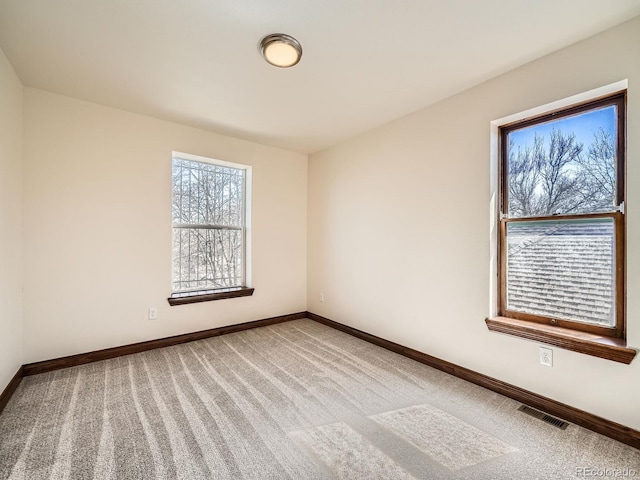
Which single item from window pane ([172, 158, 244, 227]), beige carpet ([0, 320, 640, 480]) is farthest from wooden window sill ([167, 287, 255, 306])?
window pane ([172, 158, 244, 227])

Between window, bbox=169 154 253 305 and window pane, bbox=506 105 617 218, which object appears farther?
window, bbox=169 154 253 305

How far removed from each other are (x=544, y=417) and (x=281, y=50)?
3063mm

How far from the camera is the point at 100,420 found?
1.95m

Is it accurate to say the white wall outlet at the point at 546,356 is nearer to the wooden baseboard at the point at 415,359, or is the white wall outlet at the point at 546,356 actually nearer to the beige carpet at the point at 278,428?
the wooden baseboard at the point at 415,359

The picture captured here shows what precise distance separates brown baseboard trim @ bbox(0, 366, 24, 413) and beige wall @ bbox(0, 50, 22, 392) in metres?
0.04

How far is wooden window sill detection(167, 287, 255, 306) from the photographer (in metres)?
3.36

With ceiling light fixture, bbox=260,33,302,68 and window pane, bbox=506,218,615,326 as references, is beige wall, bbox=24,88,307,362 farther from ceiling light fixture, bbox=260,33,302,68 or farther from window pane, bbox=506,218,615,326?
window pane, bbox=506,218,615,326

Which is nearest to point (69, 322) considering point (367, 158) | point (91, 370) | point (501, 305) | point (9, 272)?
point (91, 370)

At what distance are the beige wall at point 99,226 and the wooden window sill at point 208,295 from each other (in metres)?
0.09

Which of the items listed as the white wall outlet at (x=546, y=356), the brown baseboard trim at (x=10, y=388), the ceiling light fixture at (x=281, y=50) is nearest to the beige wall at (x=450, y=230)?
the white wall outlet at (x=546, y=356)

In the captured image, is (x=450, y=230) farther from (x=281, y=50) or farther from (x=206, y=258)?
(x=206, y=258)

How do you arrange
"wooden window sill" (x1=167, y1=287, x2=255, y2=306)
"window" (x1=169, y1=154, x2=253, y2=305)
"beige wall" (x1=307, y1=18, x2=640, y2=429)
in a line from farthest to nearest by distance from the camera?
"window" (x1=169, y1=154, x2=253, y2=305) < "wooden window sill" (x1=167, y1=287, x2=255, y2=306) < "beige wall" (x1=307, y1=18, x2=640, y2=429)

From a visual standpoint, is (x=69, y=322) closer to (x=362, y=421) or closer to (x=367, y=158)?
(x=362, y=421)

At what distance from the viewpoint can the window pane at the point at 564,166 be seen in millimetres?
1944
